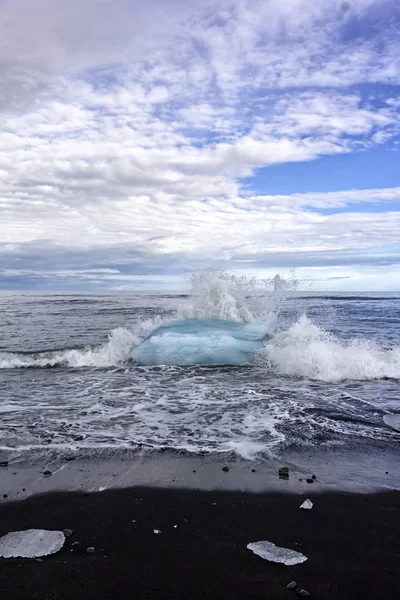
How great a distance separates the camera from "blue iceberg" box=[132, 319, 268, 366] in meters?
12.8

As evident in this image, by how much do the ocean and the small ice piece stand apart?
1.84 m

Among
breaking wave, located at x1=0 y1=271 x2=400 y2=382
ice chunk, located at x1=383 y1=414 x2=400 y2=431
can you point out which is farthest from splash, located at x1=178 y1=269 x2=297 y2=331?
ice chunk, located at x1=383 y1=414 x2=400 y2=431

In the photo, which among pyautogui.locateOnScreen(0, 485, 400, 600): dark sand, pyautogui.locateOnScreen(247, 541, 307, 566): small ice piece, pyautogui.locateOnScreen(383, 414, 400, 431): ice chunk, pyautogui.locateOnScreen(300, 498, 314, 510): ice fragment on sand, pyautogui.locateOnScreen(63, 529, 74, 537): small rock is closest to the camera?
pyautogui.locateOnScreen(0, 485, 400, 600): dark sand

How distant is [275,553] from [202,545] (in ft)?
2.01

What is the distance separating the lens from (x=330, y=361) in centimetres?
1130

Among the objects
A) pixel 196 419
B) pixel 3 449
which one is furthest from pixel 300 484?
pixel 3 449

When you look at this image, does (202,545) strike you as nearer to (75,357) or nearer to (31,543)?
(31,543)

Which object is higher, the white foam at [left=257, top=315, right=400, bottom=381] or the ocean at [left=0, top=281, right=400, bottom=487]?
the white foam at [left=257, top=315, right=400, bottom=381]

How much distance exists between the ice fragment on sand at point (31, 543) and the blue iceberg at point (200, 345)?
9.01m

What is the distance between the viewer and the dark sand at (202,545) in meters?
2.92

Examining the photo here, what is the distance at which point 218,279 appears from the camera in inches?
742

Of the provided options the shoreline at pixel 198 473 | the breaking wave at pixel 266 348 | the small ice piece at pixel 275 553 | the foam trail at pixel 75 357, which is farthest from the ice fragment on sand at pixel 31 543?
the foam trail at pixel 75 357

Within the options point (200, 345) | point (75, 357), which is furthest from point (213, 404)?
point (75, 357)

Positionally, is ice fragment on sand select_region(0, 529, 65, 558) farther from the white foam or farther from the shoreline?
the white foam
